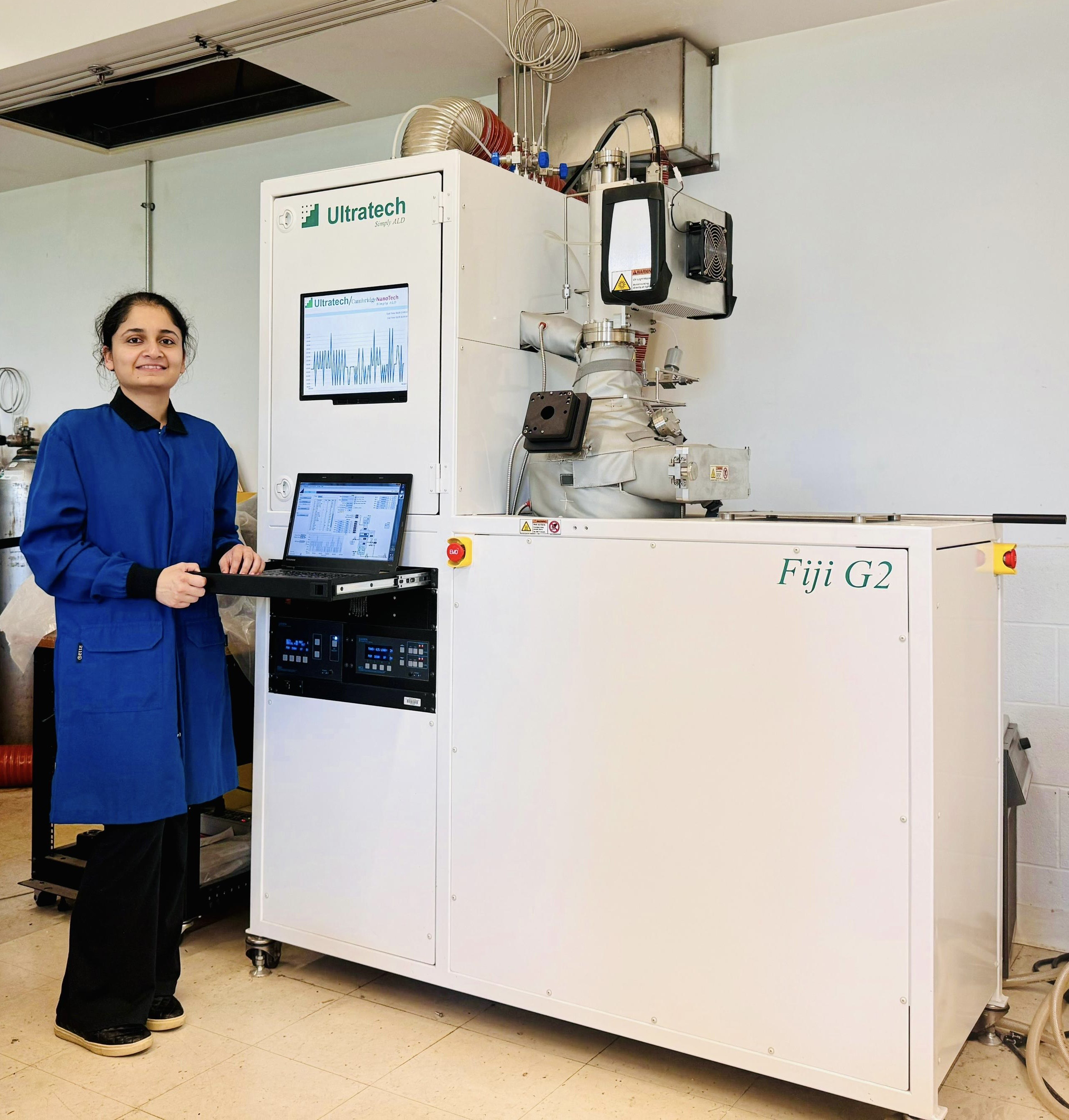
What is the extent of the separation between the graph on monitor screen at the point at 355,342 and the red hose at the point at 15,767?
7.84 ft

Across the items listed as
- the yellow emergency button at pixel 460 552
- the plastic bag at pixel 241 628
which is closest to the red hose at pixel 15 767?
the plastic bag at pixel 241 628

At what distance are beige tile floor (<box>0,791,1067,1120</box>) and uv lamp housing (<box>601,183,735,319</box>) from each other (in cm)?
157

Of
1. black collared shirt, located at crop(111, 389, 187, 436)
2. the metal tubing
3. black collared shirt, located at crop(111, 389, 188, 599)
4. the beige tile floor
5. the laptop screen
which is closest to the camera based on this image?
the beige tile floor

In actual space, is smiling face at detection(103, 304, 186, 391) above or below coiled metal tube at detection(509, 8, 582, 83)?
below

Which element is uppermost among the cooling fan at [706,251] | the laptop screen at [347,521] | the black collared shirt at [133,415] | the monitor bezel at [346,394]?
the cooling fan at [706,251]

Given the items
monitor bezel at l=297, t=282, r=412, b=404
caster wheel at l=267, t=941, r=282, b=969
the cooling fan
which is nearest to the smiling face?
monitor bezel at l=297, t=282, r=412, b=404

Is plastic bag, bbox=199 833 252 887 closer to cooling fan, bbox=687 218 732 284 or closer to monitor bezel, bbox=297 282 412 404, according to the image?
monitor bezel, bbox=297 282 412 404

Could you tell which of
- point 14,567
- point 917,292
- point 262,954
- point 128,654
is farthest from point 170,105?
point 262,954

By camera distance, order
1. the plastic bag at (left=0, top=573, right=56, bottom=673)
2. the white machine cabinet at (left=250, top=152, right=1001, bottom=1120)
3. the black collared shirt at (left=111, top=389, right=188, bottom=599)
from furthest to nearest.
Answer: the plastic bag at (left=0, top=573, right=56, bottom=673) < the black collared shirt at (left=111, top=389, right=188, bottom=599) < the white machine cabinet at (left=250, top=152, right=1001, bottom=1120)

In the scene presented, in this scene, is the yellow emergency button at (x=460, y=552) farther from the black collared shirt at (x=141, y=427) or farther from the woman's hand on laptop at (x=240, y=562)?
the black collared shirt at (x=141, y=427)

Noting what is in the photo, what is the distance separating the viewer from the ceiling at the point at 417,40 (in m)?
2.84

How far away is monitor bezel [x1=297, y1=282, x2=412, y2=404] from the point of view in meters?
2.36

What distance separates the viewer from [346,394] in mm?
2451

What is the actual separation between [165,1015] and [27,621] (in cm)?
120
